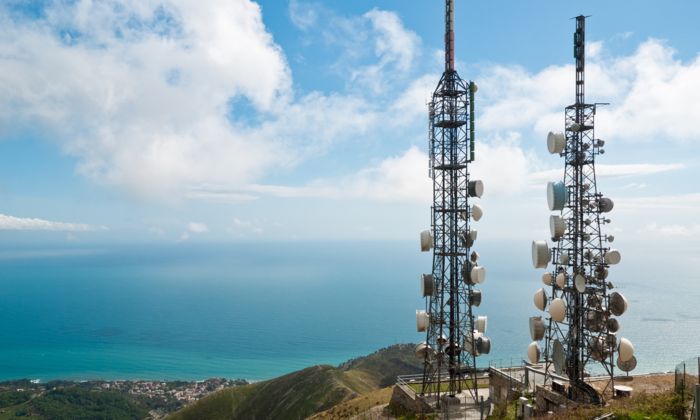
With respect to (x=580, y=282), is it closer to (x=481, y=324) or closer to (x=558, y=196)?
(x=558, y=196)

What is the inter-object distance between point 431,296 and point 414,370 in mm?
72983

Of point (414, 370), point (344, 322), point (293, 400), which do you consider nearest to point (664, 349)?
point (414, 370)

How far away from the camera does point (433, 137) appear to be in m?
24.2

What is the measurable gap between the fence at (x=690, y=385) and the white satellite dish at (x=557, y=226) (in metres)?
6.41

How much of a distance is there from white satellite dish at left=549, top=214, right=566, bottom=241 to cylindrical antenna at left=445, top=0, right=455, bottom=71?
990cm

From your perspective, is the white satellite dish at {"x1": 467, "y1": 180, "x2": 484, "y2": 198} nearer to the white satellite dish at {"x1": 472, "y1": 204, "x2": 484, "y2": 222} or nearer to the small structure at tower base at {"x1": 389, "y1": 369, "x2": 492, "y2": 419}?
the white satellite dish at {"x1": 472, "y1": 204, "x2": 484, "y2": 222}

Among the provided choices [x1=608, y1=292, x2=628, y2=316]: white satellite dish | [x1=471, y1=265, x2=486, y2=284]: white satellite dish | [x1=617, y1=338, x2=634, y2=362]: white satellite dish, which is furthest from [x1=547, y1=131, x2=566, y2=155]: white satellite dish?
[x1=617, y1=338, x2=634, y2=362]: white satellite dish

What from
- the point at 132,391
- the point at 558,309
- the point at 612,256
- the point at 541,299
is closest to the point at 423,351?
the point at 541,299

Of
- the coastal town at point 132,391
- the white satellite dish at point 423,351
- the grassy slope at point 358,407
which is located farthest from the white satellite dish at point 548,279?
the coastal town at point 132,391

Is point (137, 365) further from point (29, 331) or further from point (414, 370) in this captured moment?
point (414, 370)

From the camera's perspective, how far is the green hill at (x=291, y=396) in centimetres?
6600

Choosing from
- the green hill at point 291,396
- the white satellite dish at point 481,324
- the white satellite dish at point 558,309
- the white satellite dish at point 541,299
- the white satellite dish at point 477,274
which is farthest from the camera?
the green hill at point 291,396

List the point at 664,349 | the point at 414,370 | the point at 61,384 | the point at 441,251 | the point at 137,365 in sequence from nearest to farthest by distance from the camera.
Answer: the point at 441,251
the point at 414,370
the point at 664,349
the point at 61,384
the point at 137,365

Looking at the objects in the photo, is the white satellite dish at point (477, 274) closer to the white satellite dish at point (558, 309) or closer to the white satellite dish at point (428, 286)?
the white satellite dish at point (428, 286)
